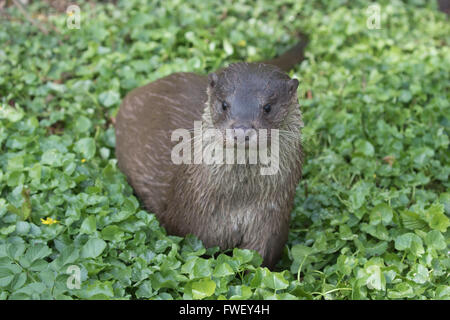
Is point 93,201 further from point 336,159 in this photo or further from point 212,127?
point 336,159

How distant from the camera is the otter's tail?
11.6 ft

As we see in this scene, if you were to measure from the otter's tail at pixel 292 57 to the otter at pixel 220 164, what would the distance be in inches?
33.1

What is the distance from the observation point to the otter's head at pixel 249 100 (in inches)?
77.5

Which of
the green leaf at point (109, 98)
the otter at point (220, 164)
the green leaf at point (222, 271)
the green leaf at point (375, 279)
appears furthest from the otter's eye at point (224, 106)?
the green leaf at point (109, 98)

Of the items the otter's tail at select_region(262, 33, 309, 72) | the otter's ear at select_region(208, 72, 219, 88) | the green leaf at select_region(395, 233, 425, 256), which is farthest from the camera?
the otter's tail at select_region(262, 33, 309, 72)

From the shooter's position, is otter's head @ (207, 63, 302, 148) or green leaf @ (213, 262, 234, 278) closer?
otter's head @ (207, 63, 302, 148)

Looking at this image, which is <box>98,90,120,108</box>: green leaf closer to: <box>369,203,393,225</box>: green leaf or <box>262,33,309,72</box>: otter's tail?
<box>262,33,309,72</box>: otter's tail

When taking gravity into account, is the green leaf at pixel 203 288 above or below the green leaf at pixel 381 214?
below

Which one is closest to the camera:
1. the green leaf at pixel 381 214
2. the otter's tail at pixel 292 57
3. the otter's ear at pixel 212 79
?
the otter's ear at pixel 212 79

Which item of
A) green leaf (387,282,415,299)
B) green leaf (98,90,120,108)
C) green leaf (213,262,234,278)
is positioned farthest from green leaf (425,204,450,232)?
green leaf (98,90,120,108)

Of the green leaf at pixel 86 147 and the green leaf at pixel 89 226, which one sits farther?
the green leaf at pixel 86 147

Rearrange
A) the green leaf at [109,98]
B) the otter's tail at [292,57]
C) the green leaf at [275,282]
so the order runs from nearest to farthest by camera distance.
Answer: the green leaf at [275,282] < the green leaf at [109,98] < the otter's tail at [292,57]

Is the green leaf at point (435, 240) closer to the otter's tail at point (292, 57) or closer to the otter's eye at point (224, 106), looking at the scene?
the otter's eye at point (224, 106)

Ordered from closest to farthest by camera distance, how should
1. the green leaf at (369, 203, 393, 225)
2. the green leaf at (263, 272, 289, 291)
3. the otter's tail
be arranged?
the green leaf at (263, 272, 289, 291)
the green leaf at (369, 203, 393, 225)
the otter's tail
